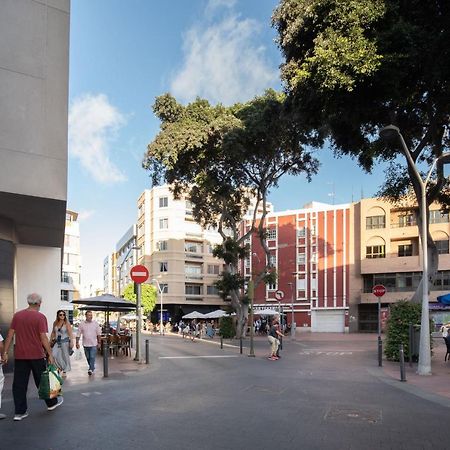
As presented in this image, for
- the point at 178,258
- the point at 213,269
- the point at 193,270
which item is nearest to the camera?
the point at 178,258

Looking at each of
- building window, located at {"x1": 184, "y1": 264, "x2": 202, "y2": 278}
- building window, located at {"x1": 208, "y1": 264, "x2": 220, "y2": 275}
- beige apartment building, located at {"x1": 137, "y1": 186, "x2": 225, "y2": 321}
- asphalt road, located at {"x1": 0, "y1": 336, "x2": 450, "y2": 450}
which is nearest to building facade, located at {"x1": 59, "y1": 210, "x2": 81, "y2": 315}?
beige apartment building, located at {"x1": 137, "y1": 186, "x2": 225, "y2": 321}

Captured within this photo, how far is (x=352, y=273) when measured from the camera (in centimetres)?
6044

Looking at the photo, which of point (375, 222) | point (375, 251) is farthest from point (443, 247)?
point (375, 222)

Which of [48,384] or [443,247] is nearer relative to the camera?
[48,384]

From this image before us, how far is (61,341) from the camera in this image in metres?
12.6

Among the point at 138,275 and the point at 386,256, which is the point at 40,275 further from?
the point at 386,256

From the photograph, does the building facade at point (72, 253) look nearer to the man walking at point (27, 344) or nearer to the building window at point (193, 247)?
the building window at point (193, 247)

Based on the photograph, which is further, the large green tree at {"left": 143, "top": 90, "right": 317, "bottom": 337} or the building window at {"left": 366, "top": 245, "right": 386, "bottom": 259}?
the building window at {"left": 366, "top": 245, "right": 386, "bottom": 259}

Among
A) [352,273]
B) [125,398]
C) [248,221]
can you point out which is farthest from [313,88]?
[248,221]

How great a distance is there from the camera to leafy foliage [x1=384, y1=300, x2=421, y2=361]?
17.4 meters

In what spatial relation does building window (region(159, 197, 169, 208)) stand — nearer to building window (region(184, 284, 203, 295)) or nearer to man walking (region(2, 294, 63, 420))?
building window (region(184, 284, 203, 295))

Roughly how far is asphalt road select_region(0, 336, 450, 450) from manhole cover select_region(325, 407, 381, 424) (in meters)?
0.02

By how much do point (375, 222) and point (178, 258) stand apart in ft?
99.2

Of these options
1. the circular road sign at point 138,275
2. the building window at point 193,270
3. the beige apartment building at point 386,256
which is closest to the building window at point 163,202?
the building window at point 193,270
